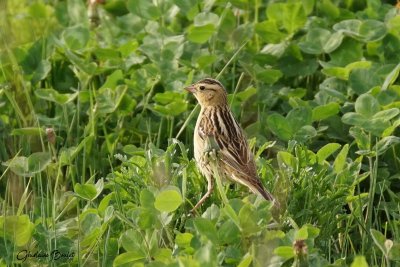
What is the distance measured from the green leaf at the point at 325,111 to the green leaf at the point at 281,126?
31 centimetres

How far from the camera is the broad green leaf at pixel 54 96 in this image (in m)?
7.80

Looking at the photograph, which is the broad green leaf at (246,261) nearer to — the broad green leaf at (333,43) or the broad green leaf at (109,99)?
the broad green leaf at (109,99)

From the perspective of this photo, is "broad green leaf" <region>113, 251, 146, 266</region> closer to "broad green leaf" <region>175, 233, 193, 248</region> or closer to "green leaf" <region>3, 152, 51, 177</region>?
"broad green leaf" <region>175, 233, 193, 248</region>

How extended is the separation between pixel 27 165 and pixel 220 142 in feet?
3.80

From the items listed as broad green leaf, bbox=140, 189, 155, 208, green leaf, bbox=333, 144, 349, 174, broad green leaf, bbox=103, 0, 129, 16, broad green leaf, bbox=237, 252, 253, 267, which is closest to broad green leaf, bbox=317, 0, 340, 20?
broad green leaf, bbox=103, 0, 129, 16

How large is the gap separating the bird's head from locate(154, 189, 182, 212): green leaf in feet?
5.50

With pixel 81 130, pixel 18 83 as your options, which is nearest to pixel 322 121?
pixel 81 130

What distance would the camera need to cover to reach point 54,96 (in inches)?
308

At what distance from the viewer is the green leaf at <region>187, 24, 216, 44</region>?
825 centimetres

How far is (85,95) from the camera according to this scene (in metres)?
8.02

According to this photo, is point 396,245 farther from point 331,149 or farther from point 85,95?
point 85,95

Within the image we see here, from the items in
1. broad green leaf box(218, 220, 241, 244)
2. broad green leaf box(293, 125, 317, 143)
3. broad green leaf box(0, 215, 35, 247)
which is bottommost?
broad green leaf box(293, 125, 317, 143)

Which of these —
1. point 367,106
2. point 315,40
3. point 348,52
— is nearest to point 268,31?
point 315,40

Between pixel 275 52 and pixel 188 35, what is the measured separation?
2.12ft
